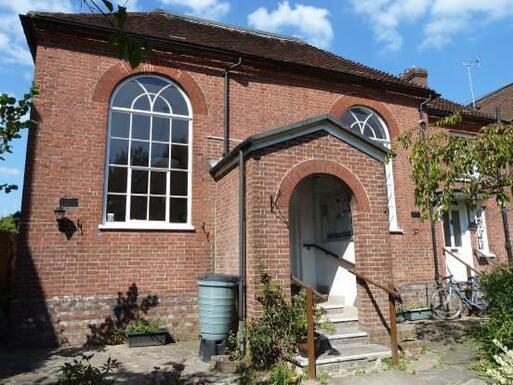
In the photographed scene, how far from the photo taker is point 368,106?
11648mm

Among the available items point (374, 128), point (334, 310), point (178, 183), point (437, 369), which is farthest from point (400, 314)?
point (178, 183)

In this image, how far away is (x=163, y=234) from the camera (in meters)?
8.70

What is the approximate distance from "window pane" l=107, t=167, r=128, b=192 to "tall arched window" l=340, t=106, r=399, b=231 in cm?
594

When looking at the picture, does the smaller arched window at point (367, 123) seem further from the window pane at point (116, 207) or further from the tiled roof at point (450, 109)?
the window pane at point (116, 207)


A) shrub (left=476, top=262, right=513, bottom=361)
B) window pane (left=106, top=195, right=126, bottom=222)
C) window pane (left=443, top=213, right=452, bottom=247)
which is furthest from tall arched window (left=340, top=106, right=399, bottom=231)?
window pane (left=106, top=195, right=126, bottom=222)

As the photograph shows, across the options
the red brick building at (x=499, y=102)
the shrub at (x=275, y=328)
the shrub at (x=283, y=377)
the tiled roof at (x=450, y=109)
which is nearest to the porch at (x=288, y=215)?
the shrub at (x=275, y=328)

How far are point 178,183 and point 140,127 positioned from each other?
4.89 feet

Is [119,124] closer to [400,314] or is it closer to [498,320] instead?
[400,314]

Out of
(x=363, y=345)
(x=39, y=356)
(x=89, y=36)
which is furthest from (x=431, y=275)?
(x=89, y=36)

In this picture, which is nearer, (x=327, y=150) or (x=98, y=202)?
(x=327, y=150)

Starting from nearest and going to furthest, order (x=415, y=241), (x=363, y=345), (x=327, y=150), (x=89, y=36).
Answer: (x=363, y=345) → (x=327, y=150) → (x=89, y=36) → (x=415, y=241)

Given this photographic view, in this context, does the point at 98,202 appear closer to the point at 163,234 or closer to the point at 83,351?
the point at 163,234

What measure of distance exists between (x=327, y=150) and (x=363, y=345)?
3.44 metres

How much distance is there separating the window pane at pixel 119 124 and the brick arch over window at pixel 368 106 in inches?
207
